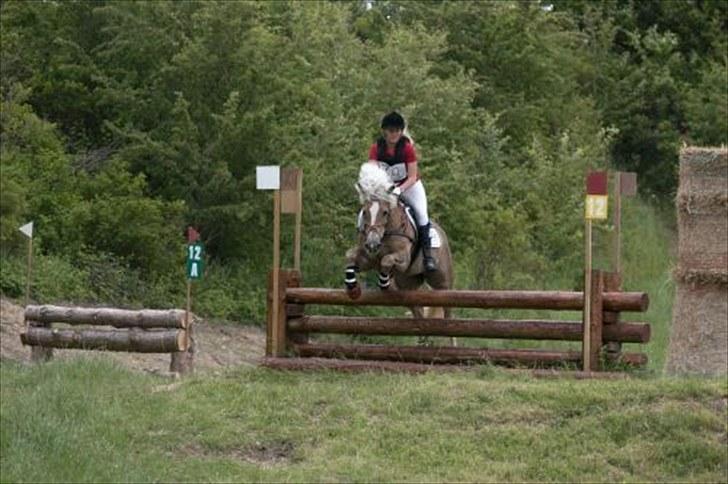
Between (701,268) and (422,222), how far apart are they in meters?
2.88

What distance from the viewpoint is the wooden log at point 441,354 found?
1552cm

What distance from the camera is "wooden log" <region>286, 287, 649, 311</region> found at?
49.2 feet

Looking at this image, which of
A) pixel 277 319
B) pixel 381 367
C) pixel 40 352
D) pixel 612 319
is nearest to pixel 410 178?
pixel 381 367

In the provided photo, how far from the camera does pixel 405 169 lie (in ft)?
52.6

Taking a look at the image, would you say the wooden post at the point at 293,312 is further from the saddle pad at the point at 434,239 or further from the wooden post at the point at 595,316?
the wooden post at the point at 595,316

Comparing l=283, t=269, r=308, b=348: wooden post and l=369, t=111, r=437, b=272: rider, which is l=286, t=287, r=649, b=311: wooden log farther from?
l=369, t=111, r=437, b=272: rider

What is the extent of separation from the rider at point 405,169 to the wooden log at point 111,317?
326 cm

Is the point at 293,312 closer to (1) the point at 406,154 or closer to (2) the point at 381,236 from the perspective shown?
(2) the point at 381,236

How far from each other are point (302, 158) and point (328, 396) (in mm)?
12061

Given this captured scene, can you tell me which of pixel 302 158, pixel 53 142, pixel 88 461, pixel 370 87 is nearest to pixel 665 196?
pixel 370 87

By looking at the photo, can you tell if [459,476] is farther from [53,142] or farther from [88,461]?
[53,142]

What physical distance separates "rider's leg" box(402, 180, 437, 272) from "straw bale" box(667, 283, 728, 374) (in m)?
2.58

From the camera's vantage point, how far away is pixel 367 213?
15.5 m

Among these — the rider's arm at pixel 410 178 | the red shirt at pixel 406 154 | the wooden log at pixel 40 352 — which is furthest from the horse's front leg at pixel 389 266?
the wooden log at pixel 40 352
